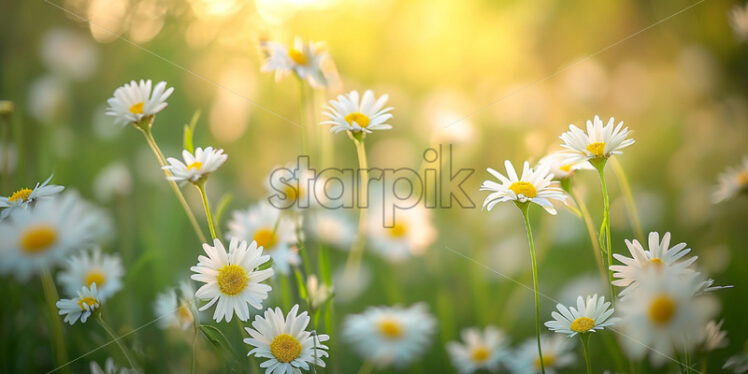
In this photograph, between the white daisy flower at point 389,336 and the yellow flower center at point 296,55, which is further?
Answer: the white daisy flower at point 389,336

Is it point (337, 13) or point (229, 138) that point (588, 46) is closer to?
→ point (337, 13)

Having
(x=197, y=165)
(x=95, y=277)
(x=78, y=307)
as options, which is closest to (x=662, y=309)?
(x=197, y=165)

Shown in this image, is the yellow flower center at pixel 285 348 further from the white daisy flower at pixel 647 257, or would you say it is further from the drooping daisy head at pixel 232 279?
the white daisy flower at pixel 647 257

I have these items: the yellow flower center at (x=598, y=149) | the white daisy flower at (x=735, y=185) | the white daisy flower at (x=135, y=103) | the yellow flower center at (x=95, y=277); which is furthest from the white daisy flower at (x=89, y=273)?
the white daisy flower at (x=735, y=185)

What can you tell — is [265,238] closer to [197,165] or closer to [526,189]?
[197,165]

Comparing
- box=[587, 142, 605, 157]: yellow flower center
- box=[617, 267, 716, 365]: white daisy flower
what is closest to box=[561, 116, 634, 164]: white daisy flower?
box=[587, 142, 605, 157]: yellow flower center

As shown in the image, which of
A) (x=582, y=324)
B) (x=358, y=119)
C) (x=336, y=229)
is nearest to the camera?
(x=582, y=324)

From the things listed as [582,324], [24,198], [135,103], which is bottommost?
[582,324]

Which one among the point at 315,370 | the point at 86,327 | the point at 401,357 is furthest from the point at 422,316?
the point at 86,327
